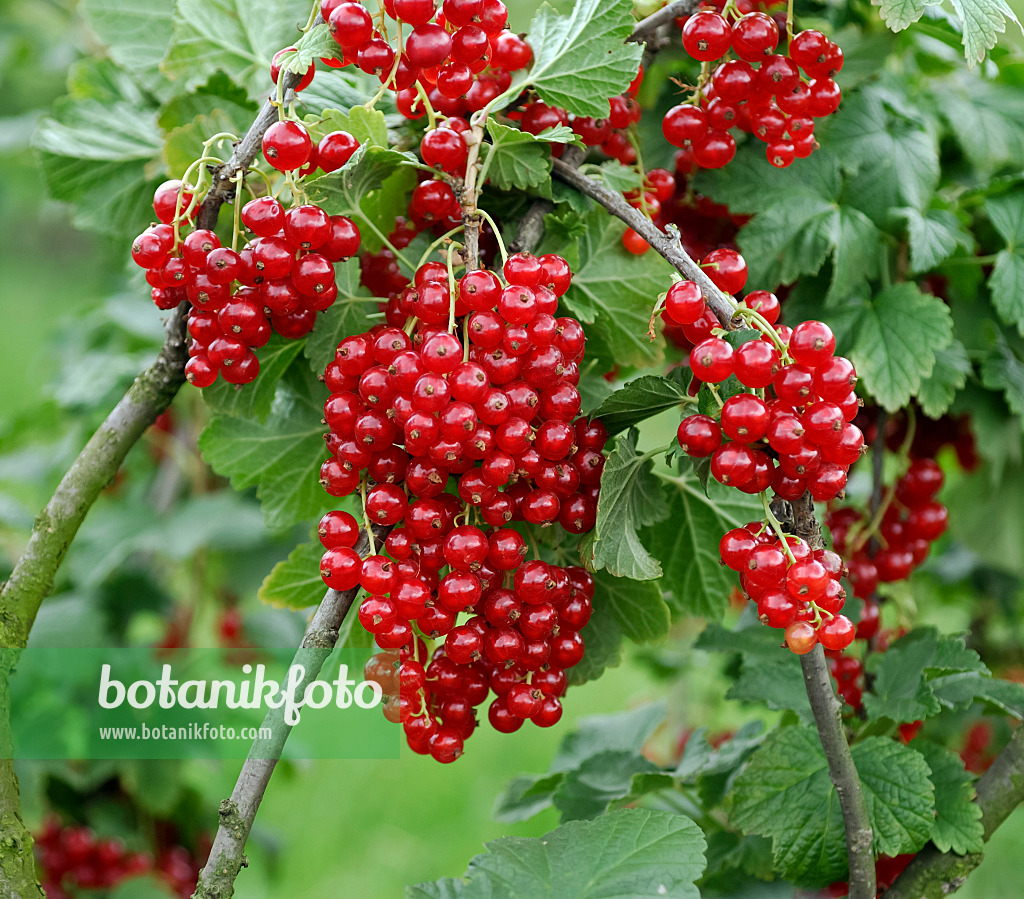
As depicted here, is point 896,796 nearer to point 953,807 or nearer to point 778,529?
point 953,807

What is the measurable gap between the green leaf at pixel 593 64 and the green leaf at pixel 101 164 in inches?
18.7

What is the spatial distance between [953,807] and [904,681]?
116 mm

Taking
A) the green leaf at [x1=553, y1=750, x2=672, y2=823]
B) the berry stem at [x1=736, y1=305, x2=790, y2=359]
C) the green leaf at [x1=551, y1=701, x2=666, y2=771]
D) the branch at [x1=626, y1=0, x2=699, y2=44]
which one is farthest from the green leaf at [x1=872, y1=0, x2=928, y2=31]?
the green leaf at [x1=551, y1=701, x2=666, y2=771]

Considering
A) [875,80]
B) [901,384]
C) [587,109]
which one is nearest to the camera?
[587,109]

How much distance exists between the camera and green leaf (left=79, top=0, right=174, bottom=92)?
1040 mm

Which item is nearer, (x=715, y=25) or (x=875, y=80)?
(x=715, y=25)

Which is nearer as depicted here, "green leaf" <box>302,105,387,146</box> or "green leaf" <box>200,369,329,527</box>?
"green leaf" <box>302,105,387,146</box>

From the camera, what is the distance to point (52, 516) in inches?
27.8

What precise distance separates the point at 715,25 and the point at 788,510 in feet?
1.17

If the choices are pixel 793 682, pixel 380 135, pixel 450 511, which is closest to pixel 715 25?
pixel 380 135

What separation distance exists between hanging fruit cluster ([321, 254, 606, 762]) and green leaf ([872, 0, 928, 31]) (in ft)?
0.94

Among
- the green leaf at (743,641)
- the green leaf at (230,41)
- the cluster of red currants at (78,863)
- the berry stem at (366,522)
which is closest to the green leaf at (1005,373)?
the green leaf at (743,641)

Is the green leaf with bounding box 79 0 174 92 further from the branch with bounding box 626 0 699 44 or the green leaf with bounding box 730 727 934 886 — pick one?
the green leaf with bounding box 730 727 934 886

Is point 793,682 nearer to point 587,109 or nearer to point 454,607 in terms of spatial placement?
point 454,607
